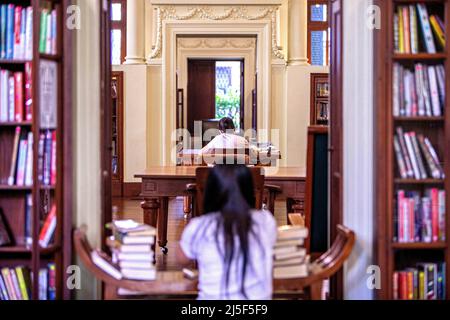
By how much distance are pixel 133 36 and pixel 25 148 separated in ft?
25.0

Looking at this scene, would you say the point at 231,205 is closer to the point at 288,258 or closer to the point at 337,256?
the point at 288,258

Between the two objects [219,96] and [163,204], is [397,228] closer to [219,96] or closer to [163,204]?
[163,204]

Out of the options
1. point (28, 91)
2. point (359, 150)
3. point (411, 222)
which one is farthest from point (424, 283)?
point (28, 91)

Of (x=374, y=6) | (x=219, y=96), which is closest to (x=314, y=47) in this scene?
(x=219, y=96)

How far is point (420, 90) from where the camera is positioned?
131 inches

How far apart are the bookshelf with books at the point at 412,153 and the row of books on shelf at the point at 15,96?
1.81 m

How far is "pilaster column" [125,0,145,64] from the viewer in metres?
10.7

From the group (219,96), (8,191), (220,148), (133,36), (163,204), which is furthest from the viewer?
(219,96)

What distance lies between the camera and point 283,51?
35.8ft

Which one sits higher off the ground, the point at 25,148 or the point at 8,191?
the point at 25,148

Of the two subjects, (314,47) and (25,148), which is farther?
(314,47)

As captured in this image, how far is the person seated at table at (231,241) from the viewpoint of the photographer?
9.12 feet

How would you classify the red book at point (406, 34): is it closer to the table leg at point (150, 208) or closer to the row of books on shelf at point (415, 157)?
the row of books on shelf at point (415, 157)

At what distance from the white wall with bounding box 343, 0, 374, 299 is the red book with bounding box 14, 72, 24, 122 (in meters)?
1.77
